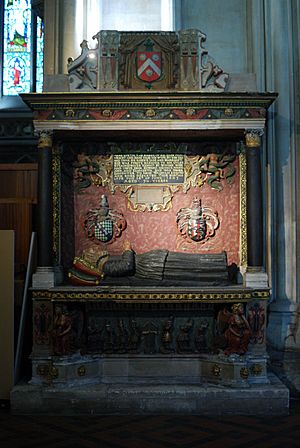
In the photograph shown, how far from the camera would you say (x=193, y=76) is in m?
5.37

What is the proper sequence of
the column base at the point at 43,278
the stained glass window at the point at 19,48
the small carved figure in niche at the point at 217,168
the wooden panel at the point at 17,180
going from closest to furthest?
the column base at the point at 43,278, the small carved figure in niche at the point at 217,168, the wooden panel at the point at 17,180, the stained glass window at the point at 19,48

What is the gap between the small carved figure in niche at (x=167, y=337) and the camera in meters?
5.39

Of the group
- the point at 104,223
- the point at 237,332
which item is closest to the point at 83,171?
the point at 104,223

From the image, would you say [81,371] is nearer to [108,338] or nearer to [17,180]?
[108,338]

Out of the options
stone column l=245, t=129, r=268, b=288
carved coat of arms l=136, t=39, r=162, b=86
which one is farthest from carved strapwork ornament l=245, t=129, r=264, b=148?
carved coat of arms l=136, t=39, r=162, b=86

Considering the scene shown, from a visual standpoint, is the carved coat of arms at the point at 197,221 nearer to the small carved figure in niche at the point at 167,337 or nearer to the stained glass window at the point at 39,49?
the small carved figure in niche at the point at 167,337

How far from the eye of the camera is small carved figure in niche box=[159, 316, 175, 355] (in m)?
5.39

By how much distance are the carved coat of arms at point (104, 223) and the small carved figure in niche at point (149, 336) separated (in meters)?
0.98

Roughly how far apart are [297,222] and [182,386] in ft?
6.95

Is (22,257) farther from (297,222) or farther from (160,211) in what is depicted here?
(297,222)

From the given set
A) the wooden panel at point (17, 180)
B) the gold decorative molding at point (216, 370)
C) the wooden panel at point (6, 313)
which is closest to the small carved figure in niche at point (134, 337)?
the gold decorative molding at point (216, 370)

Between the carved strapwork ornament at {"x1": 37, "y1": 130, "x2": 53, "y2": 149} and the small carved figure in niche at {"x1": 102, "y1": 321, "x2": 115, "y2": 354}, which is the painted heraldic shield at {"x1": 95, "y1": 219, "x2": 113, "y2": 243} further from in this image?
the carved strapwork ornament at {"x1": 37, "y1": 130, "x2": 53, "y2": 149}

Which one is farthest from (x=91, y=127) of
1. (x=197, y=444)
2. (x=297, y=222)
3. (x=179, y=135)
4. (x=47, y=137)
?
(x=197, y=444)

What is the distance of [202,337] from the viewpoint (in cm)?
541
